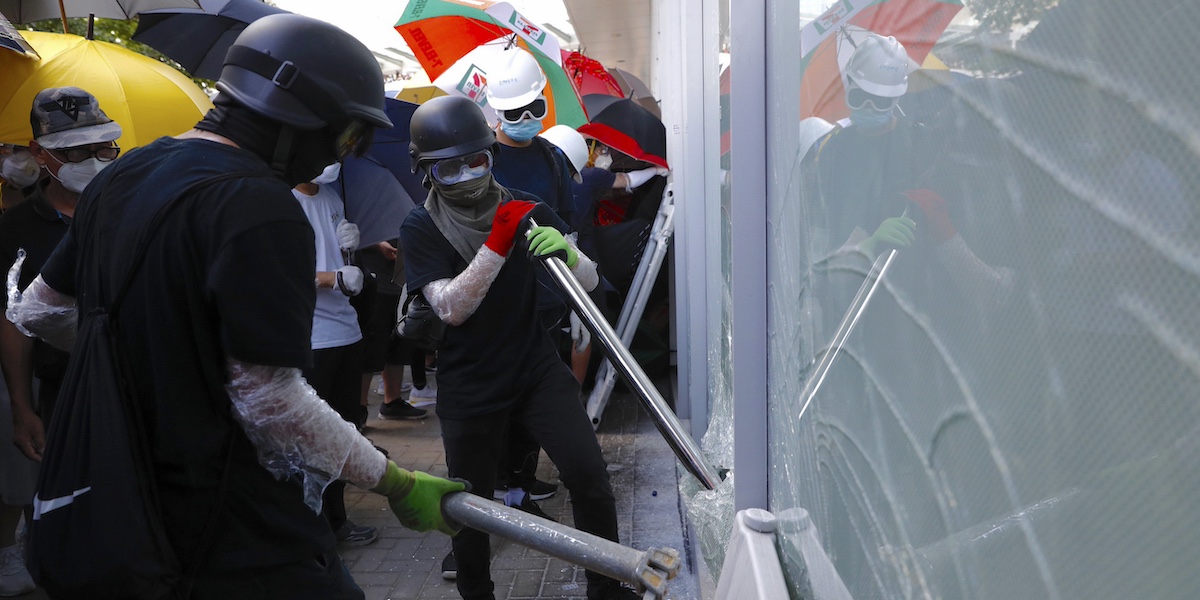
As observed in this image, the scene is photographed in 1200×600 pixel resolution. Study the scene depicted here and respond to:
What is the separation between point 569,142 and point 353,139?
4131 millimetres

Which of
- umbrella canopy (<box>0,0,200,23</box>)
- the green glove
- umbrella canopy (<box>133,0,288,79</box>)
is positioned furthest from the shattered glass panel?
umbrella canopy (<box>0,0,200,23</box>)

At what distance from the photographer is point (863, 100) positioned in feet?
4.04

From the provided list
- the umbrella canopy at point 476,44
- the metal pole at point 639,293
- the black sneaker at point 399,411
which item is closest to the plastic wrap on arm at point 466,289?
the umbrella canopy at point 476,44

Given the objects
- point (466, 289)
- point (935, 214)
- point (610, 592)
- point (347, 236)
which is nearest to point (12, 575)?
point (347, 236)

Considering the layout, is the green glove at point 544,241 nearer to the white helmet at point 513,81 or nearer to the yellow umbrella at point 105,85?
the white helmet at point 513,81

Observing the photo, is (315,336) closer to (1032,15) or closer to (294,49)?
(294,49)

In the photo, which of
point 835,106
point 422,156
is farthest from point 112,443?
point 422,156

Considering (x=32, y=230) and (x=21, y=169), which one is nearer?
(x=32, y=230)

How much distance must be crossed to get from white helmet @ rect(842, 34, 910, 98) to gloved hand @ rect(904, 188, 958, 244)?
0.44 feet

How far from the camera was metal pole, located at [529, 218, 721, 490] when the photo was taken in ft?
9.94

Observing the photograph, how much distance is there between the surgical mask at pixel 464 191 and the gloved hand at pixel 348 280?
1.09 metres

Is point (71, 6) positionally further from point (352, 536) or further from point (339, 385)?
point (352, 536)

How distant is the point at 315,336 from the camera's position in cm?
436

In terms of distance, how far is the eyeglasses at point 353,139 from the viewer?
1993 mm
